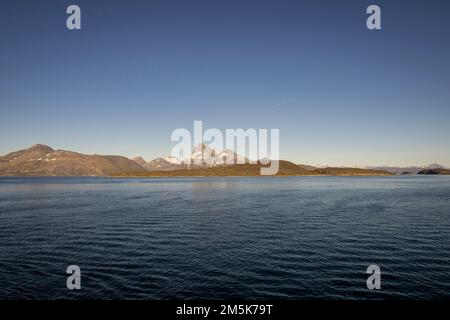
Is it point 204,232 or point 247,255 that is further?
point 204,232

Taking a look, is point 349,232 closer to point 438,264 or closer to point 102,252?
point 438,264

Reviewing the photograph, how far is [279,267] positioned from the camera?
1366 inches

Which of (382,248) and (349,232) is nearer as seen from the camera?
(382,248)

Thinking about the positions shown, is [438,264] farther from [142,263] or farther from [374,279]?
[142,263]

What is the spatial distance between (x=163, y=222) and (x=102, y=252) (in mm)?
24003

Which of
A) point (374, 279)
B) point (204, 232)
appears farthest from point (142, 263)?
point (374, 279)

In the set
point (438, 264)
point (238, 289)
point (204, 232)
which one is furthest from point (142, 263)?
point (438, 264)
